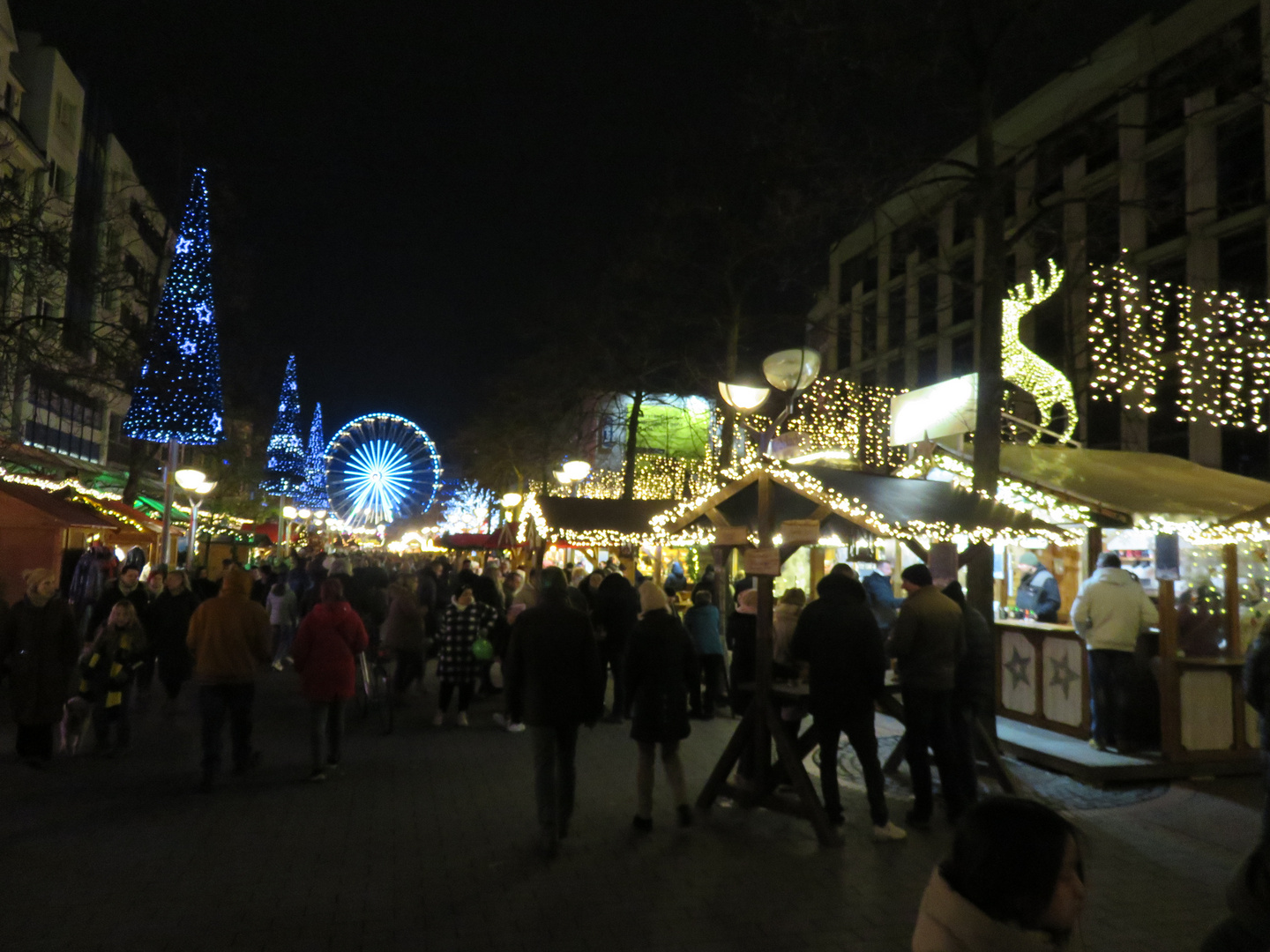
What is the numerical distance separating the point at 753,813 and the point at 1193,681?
4544mm

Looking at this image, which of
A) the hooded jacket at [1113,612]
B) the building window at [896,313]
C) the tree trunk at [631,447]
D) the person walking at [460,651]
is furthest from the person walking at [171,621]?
the building window at [896,313]

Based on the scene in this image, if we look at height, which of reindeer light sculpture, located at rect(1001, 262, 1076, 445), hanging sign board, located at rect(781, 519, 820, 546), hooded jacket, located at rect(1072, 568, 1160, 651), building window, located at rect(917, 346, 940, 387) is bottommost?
hooded jacket, located at rect(1072, 568, 1160, 651)

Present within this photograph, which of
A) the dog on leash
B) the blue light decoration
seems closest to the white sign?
the dog on leash

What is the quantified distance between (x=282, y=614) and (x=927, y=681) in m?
12.3

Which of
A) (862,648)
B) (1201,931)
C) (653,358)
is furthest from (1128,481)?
(653,358)

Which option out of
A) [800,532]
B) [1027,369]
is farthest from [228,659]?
[1027,369]

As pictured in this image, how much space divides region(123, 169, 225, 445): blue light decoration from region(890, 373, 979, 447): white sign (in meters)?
16.3

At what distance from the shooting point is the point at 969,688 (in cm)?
795

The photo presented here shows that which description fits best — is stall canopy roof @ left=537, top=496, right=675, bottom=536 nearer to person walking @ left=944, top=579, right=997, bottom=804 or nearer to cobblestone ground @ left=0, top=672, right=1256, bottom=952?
cobblestone ground @ left=0, top=672, right=1256, bottom=952

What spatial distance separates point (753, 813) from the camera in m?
7.75

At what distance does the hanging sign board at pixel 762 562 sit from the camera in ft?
25.9

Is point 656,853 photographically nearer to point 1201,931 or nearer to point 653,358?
point 1201,931

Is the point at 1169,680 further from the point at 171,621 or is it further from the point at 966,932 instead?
the point at 171,621

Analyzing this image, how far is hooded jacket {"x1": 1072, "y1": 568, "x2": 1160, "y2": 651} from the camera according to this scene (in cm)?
953
